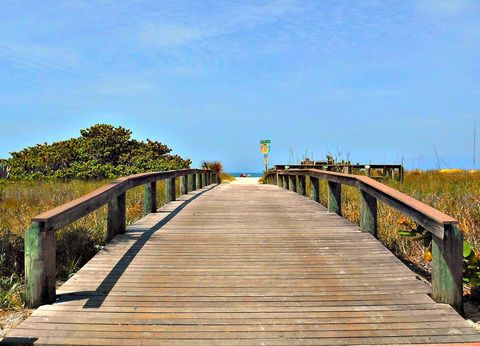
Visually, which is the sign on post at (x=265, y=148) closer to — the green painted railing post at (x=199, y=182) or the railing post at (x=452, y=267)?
the green painted railing post at (x=199, y=182)

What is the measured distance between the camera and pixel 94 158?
31.1m

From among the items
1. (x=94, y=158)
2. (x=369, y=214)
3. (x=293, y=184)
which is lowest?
(x=369, y=214)

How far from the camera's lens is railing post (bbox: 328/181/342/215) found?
9922 mm

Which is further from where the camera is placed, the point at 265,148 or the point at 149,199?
the point at 265,148

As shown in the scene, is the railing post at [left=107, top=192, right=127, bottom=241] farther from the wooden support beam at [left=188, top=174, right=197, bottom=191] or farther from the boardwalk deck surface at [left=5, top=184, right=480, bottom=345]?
the wooden support beam at [left=188, top=174, right=197, bottom=191]

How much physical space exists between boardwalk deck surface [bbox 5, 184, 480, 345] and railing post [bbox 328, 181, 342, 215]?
6.91 ft

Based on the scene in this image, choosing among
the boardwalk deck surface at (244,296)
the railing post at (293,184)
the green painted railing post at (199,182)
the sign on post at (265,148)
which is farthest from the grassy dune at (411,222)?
the sign on post at (265,148)

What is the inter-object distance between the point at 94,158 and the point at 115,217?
2462 cm

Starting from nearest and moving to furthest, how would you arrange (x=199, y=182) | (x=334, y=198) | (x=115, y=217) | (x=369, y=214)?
(x=115, y=217) → (x=369, y=214) → (x=334, y=198) → (x=199, y=182)

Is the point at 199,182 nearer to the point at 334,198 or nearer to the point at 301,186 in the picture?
the point at 301,186

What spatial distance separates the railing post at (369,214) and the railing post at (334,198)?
6.55ft

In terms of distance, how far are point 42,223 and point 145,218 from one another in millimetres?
4545

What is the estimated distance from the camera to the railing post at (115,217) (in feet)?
24.6

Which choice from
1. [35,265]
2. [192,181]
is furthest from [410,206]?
[192,181]
